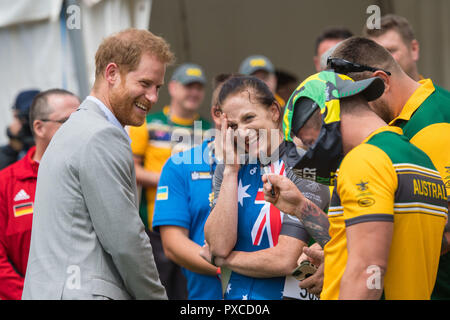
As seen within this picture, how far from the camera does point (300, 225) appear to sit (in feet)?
9.11

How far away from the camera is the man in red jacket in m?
3.50

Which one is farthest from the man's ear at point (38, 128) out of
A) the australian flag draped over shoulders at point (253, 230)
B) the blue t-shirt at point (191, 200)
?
the australian flag draped over shoulders at point (253, 230)

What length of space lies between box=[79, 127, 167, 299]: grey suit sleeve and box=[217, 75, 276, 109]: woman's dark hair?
31.2 inches

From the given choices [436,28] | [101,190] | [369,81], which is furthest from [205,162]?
[436,28]

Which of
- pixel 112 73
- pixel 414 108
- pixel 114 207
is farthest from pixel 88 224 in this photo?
pixel 414 108

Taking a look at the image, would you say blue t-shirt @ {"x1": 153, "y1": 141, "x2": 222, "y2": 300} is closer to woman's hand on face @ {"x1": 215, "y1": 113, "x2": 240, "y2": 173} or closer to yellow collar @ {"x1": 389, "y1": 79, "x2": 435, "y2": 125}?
woman's hand on face @ {"x1": 215, "y1": 113, "x2": 240, "y2": 173}

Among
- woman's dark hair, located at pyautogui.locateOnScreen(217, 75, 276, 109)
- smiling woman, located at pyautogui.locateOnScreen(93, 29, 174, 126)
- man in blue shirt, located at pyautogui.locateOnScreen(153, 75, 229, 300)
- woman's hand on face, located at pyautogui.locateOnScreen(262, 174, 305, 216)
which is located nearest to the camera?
woman's hand on face, located at pyautogui.locateOnScreen(262, 174, 305, 216)

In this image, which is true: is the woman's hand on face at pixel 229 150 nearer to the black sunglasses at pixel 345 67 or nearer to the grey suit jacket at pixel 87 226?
the grey suit jacket at pixel 87 226

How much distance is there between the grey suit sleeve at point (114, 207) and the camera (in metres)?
2.35

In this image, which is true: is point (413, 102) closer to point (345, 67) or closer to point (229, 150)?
point (345, 67)

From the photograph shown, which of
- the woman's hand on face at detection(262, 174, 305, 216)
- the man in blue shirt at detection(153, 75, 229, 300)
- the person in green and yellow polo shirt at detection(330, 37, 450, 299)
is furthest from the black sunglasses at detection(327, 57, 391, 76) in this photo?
the man in blue shirt at detection(153, 75, 229, 300)

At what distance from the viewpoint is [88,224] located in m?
2.39
